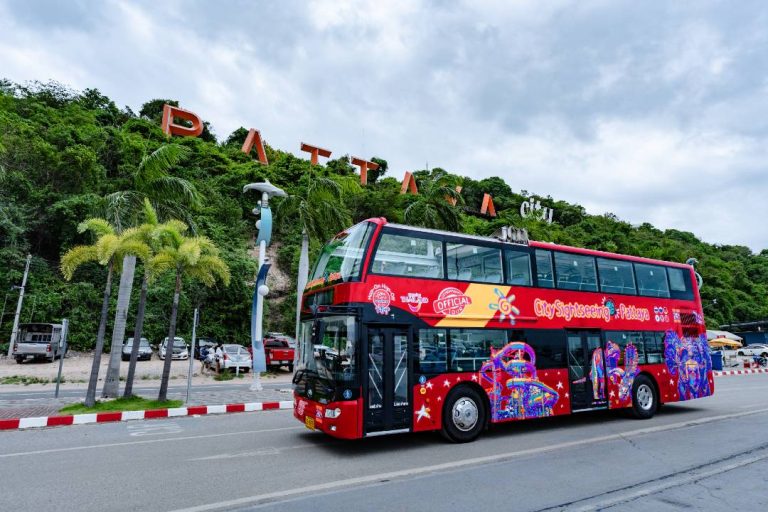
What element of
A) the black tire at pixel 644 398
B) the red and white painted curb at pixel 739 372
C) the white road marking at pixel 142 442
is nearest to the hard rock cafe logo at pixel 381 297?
the white road marking at pixel 142 442

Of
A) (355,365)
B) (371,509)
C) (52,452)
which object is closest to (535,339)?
(355,365)

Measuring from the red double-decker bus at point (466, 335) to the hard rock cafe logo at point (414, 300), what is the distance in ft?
0.06

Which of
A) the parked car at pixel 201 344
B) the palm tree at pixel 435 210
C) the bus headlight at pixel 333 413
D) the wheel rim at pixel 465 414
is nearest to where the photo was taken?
the bus headlight at pixel 333 413

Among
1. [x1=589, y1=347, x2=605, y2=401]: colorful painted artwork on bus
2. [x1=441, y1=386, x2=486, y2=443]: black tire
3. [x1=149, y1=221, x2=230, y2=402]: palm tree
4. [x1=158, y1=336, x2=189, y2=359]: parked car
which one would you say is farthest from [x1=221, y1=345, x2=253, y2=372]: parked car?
[x1=589, y1=347, x2=605, y2=401]: colorful painted artwork on bus

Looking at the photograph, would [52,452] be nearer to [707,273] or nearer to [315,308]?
[315,308]

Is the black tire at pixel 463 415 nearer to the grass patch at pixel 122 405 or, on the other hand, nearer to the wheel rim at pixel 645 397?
the wheel rim at pixel 645 397

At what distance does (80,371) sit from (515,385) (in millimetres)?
22076

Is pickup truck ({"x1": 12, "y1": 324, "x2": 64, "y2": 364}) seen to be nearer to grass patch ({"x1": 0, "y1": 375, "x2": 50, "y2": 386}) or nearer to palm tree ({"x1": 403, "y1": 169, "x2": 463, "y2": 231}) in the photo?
grass patch ({"x1": 0, "y1": 375, "x2": 50, "y2": 386})

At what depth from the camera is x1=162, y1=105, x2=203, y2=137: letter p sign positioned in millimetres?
46938

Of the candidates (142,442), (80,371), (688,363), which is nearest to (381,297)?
(142,442)

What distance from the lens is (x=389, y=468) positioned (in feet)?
21.5

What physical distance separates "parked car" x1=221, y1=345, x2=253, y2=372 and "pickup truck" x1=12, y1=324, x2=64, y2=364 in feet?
31.4

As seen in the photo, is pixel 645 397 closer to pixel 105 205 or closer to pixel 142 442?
pixel 142 442

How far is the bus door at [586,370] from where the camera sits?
384 inches
